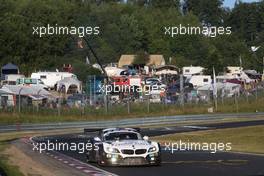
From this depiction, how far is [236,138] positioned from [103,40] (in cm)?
6890

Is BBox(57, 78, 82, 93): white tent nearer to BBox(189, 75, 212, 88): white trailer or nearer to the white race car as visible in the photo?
BBox(189, 75, 212, 88): white trailer

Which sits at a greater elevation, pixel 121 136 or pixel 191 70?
pixel 191 70

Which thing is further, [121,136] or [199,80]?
[199,80]

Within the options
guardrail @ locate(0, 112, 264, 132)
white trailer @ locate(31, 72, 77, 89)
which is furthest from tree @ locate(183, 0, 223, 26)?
guardrail @ locate(0, 112, 264, 132)

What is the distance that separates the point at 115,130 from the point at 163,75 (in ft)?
238

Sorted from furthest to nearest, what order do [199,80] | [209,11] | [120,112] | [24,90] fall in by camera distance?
[209,11], [199,80], [24,90], [120,112]

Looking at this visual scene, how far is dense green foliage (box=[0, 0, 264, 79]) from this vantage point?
295 ft

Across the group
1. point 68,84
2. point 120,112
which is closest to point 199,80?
point 68,84

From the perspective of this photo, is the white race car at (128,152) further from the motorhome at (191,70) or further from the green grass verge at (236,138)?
the motorhome at (191,70)

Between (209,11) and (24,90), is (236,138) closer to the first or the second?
(24,90)

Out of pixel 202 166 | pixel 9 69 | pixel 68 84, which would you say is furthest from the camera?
pixel 9 69

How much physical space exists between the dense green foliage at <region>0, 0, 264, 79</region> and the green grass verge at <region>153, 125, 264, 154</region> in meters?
47.1

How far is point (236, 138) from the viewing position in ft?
109

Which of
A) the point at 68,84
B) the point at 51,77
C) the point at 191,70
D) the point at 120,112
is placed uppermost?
the point at 191,70
